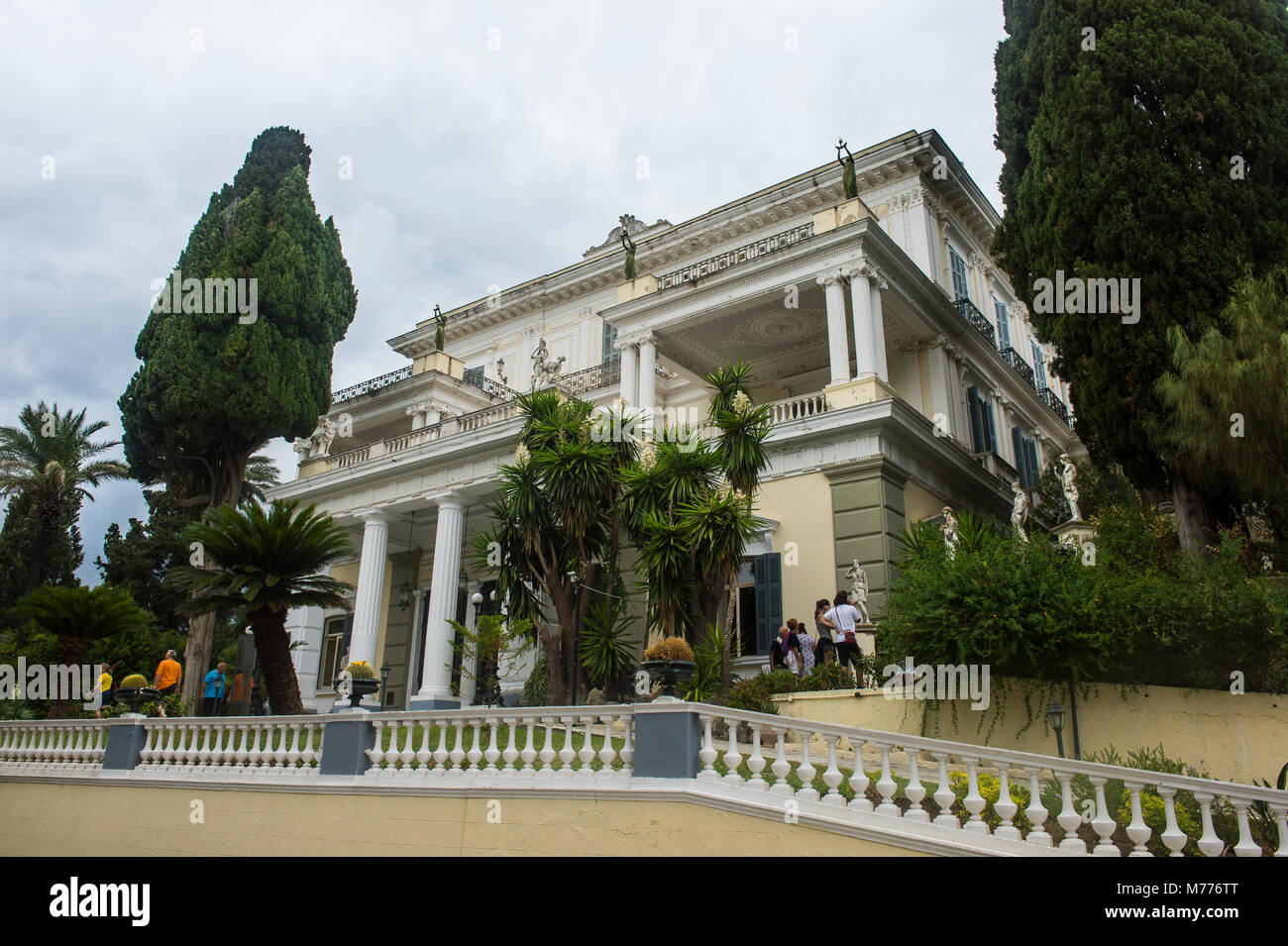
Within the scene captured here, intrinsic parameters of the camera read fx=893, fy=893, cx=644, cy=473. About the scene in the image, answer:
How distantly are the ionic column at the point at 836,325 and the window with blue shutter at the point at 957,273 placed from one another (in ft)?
18.0

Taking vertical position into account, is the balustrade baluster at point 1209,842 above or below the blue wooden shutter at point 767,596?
below

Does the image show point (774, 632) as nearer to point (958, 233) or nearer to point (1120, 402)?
point (1120, 402)

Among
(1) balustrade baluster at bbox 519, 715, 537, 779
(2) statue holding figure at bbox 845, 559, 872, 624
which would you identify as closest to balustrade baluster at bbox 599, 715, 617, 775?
(1) balustrade baluster at bbox 519, 715, 537, 779

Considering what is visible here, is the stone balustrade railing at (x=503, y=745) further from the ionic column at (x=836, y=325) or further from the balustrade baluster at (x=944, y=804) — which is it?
the ionic column at (x=836, y=325)

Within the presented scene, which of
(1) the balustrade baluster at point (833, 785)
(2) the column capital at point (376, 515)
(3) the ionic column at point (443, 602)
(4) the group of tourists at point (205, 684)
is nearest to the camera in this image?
(1) the balustrade baluster at point (833, 785)

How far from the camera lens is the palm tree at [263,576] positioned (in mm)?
12711

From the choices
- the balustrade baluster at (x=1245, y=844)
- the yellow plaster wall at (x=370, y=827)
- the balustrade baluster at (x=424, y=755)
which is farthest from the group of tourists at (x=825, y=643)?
the balustrade baluster at (x=1245, y=844)

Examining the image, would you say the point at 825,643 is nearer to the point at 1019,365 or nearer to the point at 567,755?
the point at 567,755

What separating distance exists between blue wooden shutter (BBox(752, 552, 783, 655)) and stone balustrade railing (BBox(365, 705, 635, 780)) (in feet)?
23.8

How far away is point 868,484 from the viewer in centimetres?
1605

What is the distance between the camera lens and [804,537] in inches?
656

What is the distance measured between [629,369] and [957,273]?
348 inches
